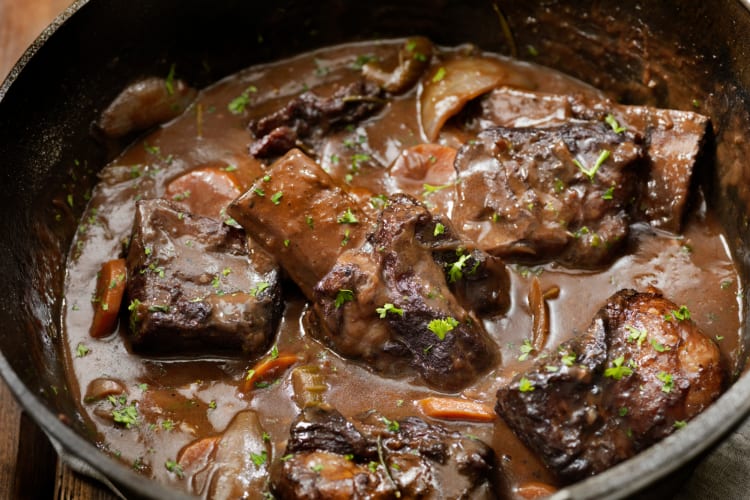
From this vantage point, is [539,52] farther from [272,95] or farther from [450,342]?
[450,342]

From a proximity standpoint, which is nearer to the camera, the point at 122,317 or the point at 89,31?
the point at 122,317

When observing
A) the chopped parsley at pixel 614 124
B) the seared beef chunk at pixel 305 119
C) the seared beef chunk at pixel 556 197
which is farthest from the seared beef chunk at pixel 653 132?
the seared beef chunk at pixel 305 119

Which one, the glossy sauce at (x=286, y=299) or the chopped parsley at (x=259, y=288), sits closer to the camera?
the glossy sauce at (x=286, y=299)

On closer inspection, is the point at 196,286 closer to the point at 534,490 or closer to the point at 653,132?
the point at 534,490

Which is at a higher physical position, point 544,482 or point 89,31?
point 89,31

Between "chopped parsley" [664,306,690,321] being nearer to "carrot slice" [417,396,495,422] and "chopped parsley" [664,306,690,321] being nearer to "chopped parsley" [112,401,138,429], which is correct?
"carrot slice" [417,396,495,422]

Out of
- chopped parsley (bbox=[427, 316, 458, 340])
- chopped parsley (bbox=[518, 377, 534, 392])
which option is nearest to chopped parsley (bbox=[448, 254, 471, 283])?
chopped parsley (bbox=[427, 316, 458, 340])

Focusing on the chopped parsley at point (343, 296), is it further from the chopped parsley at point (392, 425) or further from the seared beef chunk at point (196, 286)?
the chopped parsley at point (392, 425)

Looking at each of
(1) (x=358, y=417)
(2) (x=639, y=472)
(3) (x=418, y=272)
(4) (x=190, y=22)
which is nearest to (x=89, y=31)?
(4) (x=190, y=22)
